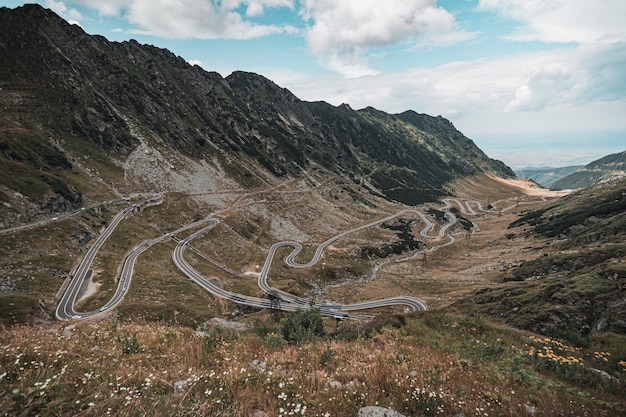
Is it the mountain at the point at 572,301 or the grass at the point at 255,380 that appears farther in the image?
the mountain at the point at 572,301

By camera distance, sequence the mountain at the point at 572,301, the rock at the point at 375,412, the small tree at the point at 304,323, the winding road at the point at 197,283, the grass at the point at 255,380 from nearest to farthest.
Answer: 1. the grass at the point at 255,380
2. the rock at the point at 375,412
3. the small tree at the point at 304,323
4. the mountain at the point at 572,301
5. the winding road at the point at 197,283

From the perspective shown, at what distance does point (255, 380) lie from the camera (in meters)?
8.46

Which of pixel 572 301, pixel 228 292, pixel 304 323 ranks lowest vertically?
pixel 228 292

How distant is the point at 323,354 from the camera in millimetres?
11883

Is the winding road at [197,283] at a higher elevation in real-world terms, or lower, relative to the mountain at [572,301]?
lower

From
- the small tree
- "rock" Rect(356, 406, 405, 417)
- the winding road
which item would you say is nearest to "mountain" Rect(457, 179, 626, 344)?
the small tree

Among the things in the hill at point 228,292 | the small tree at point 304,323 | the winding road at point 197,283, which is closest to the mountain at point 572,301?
the hill at point 228,292

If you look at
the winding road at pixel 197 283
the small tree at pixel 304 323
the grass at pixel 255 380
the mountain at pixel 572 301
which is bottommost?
the winding road at pixel 197 283

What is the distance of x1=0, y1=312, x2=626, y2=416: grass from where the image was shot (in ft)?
20.9

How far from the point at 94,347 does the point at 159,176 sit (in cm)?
17394

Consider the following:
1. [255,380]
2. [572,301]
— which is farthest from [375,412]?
[572,301]

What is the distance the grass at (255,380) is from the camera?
6359mm

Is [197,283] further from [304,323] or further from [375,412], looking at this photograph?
[375,412]

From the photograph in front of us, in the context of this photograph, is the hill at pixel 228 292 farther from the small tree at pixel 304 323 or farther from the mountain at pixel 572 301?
the mountain at pixel 572 301
